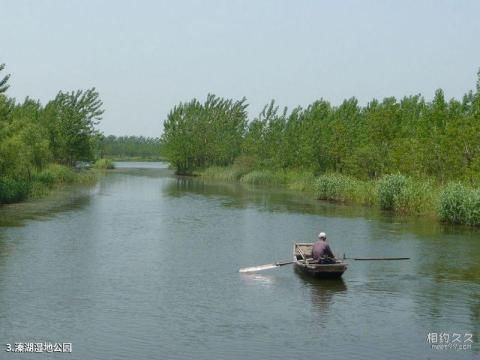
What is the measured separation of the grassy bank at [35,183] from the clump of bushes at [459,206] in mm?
33881

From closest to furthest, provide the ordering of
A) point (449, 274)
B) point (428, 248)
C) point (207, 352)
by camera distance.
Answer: point (207, 352)
point (449, 274)
point (428, 248)

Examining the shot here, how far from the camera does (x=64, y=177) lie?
80750mm

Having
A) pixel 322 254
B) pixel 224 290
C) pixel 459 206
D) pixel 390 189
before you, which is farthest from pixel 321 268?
pixel 390 189

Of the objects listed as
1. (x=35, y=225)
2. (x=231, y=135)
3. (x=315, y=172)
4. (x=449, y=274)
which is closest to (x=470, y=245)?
(x=449, y=274)

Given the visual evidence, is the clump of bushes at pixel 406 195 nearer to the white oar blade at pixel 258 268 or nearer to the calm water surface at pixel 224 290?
the calm water surface at pixel 224 290

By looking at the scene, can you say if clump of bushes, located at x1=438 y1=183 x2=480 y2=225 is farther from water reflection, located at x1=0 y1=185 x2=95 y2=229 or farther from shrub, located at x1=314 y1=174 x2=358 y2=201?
water reflection, located at x1=0 y1=185 x2=95 y2=229

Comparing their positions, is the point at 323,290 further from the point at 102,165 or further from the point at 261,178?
the point at 102,165

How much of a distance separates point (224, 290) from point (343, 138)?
55.3 m

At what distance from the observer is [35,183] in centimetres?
6147

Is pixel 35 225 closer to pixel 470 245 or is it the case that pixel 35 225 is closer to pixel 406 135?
pixel 470 245

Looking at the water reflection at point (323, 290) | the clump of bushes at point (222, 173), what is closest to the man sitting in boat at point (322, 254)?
the water reflection at point (323, 290)

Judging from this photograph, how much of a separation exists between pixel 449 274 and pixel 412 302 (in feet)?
19.1

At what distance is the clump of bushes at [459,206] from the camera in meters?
43.1

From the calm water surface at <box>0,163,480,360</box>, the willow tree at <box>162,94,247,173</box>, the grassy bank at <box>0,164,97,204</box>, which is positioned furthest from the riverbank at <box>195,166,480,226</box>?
the willow tree at <box>162,94,247,173</box>
